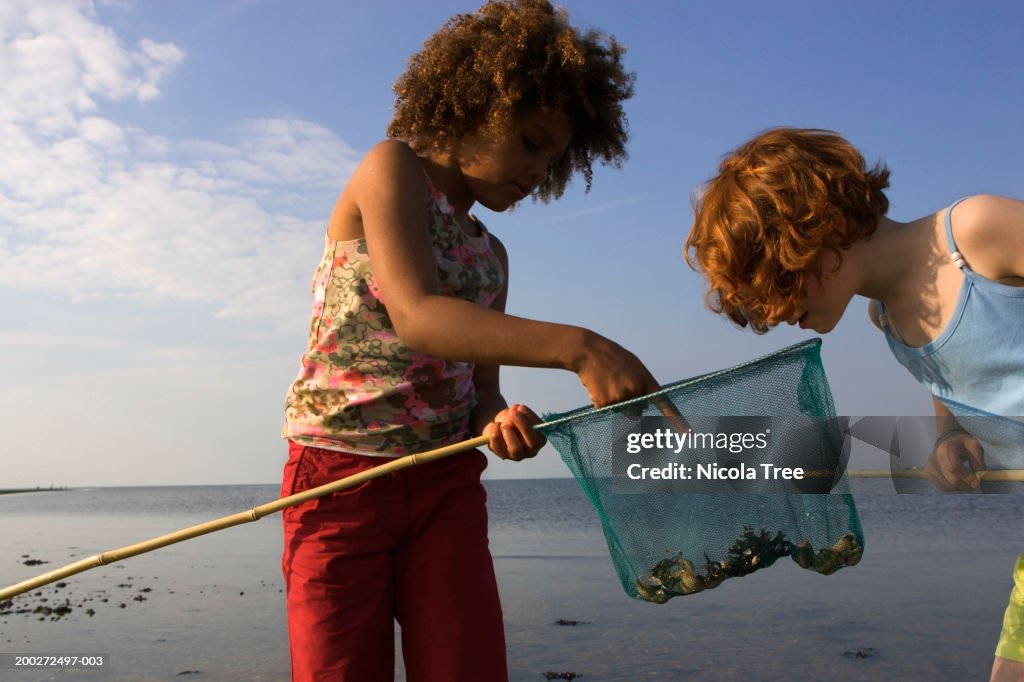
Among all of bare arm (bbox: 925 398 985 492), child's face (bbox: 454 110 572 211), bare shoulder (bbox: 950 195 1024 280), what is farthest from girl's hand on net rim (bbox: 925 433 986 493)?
child's face (bbox: 454 110 572 211)

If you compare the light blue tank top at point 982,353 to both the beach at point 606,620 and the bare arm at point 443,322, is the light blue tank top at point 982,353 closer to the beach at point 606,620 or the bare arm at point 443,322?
the bare arm at point 443,322

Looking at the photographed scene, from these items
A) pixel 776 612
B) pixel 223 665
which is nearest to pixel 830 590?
pixel 776 612

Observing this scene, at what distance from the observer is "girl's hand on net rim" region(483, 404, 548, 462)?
6.73ft

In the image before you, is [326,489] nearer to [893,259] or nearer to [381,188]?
[381,188]

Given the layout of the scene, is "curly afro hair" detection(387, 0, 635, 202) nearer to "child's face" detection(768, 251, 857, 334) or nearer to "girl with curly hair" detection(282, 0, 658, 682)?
"girl with curly hair" detection(282, 0, 658, 682)

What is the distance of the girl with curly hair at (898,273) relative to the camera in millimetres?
2066

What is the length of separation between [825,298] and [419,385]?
41.5 inches

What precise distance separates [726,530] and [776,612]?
17.6 feet

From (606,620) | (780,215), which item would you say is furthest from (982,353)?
(606,620)

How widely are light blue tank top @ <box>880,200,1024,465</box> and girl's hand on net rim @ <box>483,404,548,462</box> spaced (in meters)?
1.00

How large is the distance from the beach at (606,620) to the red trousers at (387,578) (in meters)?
3.28

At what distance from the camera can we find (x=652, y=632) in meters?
6.40

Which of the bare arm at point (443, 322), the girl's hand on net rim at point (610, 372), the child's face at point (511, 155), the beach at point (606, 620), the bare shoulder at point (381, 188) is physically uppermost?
the child's face at point (511, 155)
